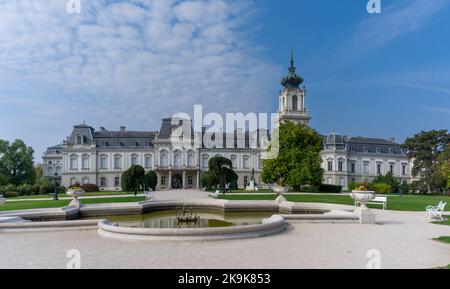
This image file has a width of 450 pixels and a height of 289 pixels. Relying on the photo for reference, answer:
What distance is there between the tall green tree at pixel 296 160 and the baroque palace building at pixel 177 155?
1508 cm

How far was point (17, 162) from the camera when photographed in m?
43.3

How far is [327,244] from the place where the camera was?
285 inches

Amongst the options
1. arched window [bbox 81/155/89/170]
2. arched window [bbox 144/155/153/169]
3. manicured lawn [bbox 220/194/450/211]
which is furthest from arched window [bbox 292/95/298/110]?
arched window [bbox 81/155/89/170]

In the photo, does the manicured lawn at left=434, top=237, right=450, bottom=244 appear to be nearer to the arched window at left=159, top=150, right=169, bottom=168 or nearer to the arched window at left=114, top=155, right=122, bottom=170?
the arched window at left=159, top=150, right=169, bottom=168

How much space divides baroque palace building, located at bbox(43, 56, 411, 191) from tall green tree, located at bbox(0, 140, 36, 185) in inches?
240

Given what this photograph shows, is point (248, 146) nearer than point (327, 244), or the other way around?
point (327, 244)

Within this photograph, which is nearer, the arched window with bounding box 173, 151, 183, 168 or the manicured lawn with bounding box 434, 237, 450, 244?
the manicured lawn with bounding box 434, 237, 450, 244

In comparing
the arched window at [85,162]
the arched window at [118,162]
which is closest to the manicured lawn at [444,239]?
the arched window at [118,162]

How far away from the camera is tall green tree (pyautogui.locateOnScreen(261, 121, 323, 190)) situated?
3066 centimetres

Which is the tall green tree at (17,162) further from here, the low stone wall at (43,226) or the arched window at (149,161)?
the low stone wall at (43,226)

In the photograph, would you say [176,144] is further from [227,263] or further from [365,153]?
[227,263]

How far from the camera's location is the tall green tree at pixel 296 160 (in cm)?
3066

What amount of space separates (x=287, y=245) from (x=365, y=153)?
5383 centimetres
